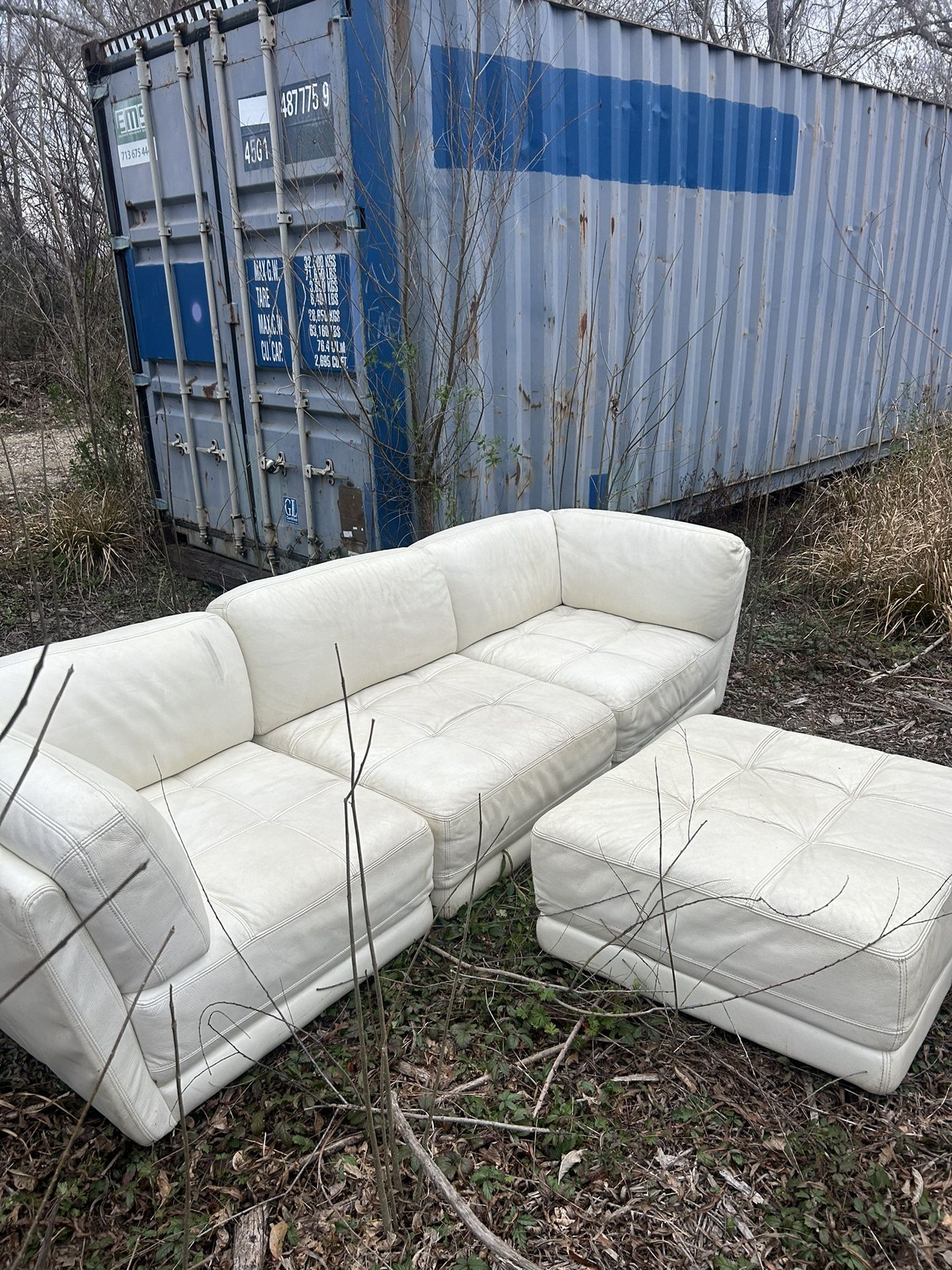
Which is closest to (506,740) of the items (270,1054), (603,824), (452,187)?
(603,824)

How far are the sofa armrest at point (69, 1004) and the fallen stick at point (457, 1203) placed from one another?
460mm

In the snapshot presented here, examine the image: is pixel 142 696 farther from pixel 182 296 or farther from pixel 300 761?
pixel 182 296

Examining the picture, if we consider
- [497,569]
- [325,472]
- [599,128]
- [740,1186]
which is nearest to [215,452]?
[325,472]

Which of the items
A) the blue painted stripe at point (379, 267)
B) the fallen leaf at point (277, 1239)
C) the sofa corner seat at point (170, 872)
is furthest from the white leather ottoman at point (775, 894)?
the blue painted stripe at point (379, 267)

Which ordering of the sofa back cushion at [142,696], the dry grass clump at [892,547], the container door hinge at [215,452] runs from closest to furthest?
the sofa back cushion at [142,696]
the dry grass clump at [892,547]
the container door hinge at [215,452]

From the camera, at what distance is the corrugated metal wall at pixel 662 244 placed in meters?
3.60

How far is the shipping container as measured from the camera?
3.47 metres

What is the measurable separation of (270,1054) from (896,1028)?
1.30m

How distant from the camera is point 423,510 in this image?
394 cm

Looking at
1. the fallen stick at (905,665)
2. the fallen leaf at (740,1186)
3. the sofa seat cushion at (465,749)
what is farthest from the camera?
the fallen stick at (905,665)

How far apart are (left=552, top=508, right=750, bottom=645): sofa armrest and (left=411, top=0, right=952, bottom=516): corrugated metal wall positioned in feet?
1.84

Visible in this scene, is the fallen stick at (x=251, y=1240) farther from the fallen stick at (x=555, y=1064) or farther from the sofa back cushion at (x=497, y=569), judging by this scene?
the sofa back cushion at (x=497, y=569)

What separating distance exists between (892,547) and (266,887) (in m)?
3.56

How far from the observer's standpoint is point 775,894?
1.87 metres
